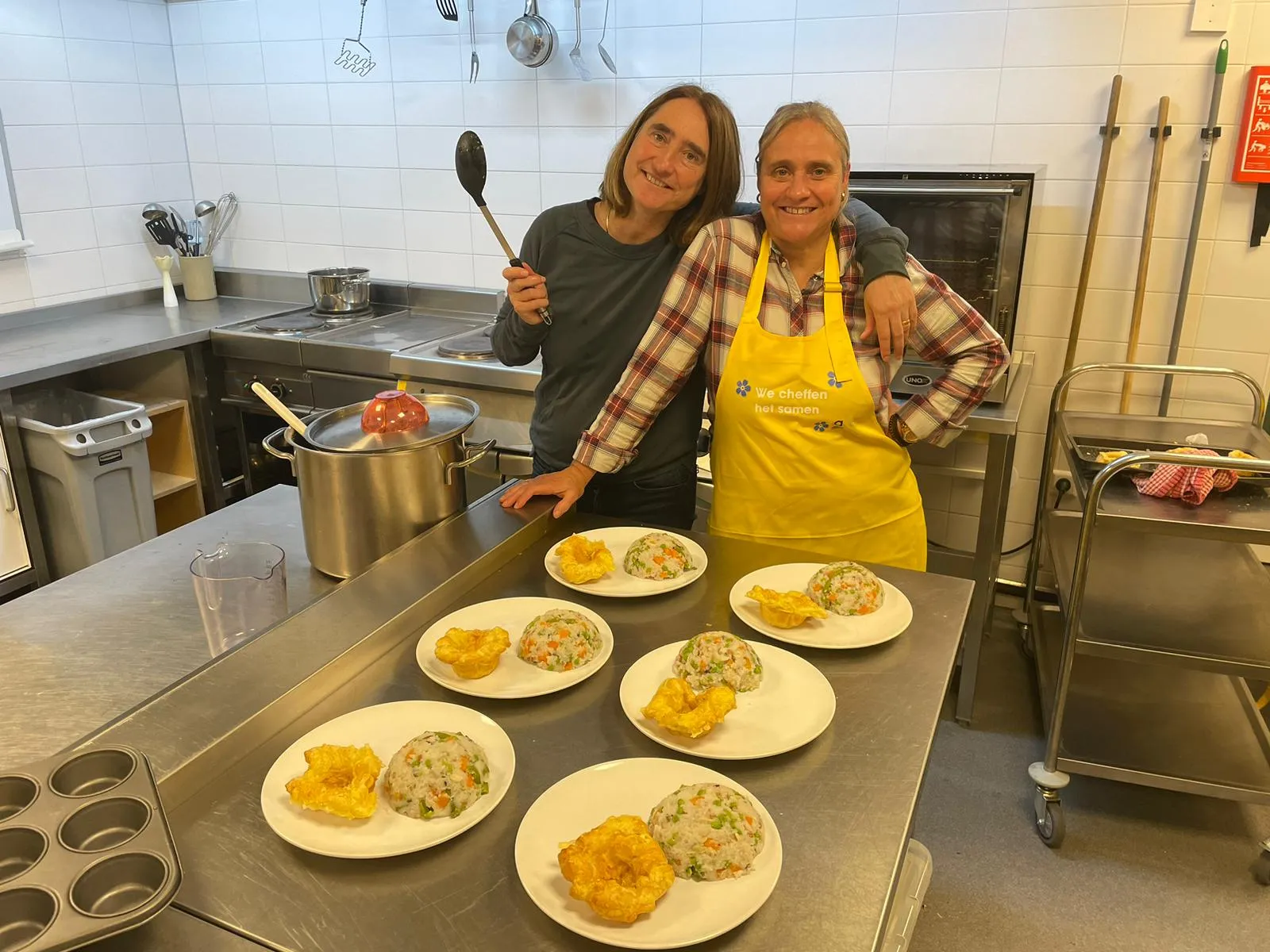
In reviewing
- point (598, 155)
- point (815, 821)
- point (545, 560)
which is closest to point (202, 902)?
point (815, 821)

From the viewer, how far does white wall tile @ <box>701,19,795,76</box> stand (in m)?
2.57

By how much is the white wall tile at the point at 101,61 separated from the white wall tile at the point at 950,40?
2.57m

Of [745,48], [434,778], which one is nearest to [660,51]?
[745,48]

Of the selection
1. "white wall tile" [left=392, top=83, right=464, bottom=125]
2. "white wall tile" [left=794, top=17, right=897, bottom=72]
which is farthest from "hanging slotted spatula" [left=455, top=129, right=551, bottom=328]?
"white wall tile" [left=392, top=83, right=464, bottom=125]

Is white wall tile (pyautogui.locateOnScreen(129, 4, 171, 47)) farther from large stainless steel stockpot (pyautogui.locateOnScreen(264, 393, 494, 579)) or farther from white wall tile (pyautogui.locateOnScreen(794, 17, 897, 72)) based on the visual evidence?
large stainless steel stockpot (pyautogui.locateOnScreen(264, 393, 494, 579))

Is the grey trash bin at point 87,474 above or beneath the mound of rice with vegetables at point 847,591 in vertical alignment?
beneath

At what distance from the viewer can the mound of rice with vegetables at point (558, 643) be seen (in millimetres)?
1044

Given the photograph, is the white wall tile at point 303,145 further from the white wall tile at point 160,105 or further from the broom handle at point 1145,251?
the broom handle at point 1145,251

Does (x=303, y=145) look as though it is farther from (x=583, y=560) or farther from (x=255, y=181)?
(x=583, y=560)

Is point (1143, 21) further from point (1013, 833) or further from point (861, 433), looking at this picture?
point (1013, 833)

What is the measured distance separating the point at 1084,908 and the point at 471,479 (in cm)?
176

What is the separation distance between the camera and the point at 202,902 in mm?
752

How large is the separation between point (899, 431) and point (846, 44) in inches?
54.5

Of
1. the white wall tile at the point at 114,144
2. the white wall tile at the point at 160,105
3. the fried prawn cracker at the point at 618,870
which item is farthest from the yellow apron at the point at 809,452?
the white wall tile at the point at 160,105
